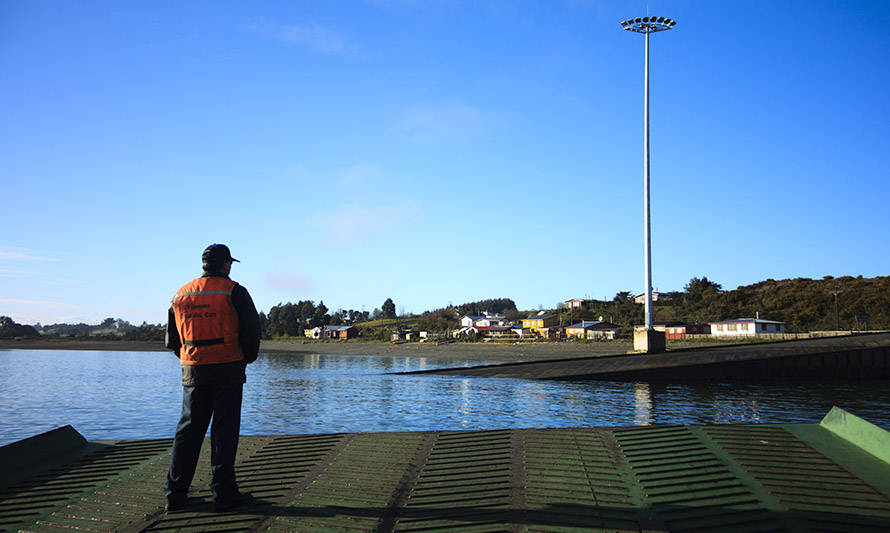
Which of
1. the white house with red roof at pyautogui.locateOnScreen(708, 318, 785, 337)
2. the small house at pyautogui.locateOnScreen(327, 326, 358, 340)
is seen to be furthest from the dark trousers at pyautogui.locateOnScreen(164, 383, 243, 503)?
the small house at pyautogui.locateOnScreen(327, 326, 358, 340)

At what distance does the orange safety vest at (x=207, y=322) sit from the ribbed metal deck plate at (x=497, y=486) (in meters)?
1.30

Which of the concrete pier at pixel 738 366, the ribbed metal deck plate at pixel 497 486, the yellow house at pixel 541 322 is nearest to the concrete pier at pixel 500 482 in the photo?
the ribbed metal deck plate at pixel 497 486

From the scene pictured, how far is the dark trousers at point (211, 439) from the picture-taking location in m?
4.84

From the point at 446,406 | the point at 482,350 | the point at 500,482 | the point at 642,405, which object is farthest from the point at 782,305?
the point at 500,482

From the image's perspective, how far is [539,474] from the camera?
5621 millimetres

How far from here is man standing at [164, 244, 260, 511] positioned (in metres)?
4.85

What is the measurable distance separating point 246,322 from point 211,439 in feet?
3.42

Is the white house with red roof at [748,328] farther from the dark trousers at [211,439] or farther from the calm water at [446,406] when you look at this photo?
the dark trousers at [211,439]

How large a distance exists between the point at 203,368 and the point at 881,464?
6579 mm

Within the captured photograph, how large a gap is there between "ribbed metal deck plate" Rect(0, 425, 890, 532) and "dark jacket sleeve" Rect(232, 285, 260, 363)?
1.38 meters

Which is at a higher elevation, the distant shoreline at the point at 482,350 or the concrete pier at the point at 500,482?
the concrete pier at the point at 500,482

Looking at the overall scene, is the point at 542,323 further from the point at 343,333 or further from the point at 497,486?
the point at 497,486

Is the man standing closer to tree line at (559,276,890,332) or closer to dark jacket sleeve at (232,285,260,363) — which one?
dark jacket sleeve at (232,285,260,363)

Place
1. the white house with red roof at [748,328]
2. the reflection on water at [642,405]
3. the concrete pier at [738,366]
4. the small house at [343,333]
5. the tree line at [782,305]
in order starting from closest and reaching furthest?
the reflection on water at [642,405] < the concrete pier at [738,366] < the white house with red roof at [748,328] < the tree line at [782,305] < the small house at [343,333]
